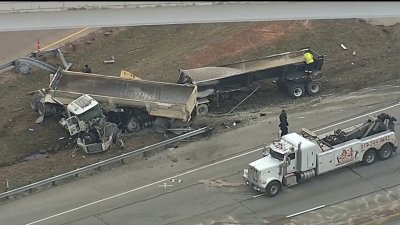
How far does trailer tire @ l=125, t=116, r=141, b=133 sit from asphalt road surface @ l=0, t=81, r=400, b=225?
2.13 meters

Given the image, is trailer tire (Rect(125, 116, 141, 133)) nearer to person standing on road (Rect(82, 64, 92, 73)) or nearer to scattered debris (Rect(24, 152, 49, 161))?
scattered debris (Rect(24, 152, 49, 161))

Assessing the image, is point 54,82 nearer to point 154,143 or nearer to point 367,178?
point 154,143

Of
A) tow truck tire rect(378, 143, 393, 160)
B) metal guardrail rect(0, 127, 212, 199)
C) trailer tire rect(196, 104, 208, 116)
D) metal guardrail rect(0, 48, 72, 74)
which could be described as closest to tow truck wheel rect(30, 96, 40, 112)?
metal guardrail rect(0, 48, 72, 74)

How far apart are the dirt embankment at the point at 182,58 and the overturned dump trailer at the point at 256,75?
660mm

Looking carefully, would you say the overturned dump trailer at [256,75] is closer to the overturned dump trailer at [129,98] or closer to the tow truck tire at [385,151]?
the overturned dump trailer at [129,98]

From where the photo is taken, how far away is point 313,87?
34375 millimetres

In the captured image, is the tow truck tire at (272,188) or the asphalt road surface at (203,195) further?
the tow truck tire at (272,188)

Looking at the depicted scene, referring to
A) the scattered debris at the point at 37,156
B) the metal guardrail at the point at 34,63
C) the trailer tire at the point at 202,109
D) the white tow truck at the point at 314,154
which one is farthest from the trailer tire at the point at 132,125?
the metal guardrail at the point at 34,63

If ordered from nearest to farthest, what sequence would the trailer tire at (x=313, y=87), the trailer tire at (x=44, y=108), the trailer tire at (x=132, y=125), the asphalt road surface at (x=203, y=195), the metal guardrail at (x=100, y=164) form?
the asphalt road surface at (x=203, y=195) < the metal guardrail at (x=100, y=164) < the trailer tire at (x=132, y=125) < the trailer tire at (x=44, y=108) < the trailer tire at (x=313, y=87)

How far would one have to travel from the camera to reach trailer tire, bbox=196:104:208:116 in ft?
106

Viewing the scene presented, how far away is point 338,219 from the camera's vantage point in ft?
81.3

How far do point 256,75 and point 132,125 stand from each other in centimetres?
609

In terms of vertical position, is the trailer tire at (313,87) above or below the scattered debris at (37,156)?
above

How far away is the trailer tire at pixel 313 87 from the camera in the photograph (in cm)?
3419
